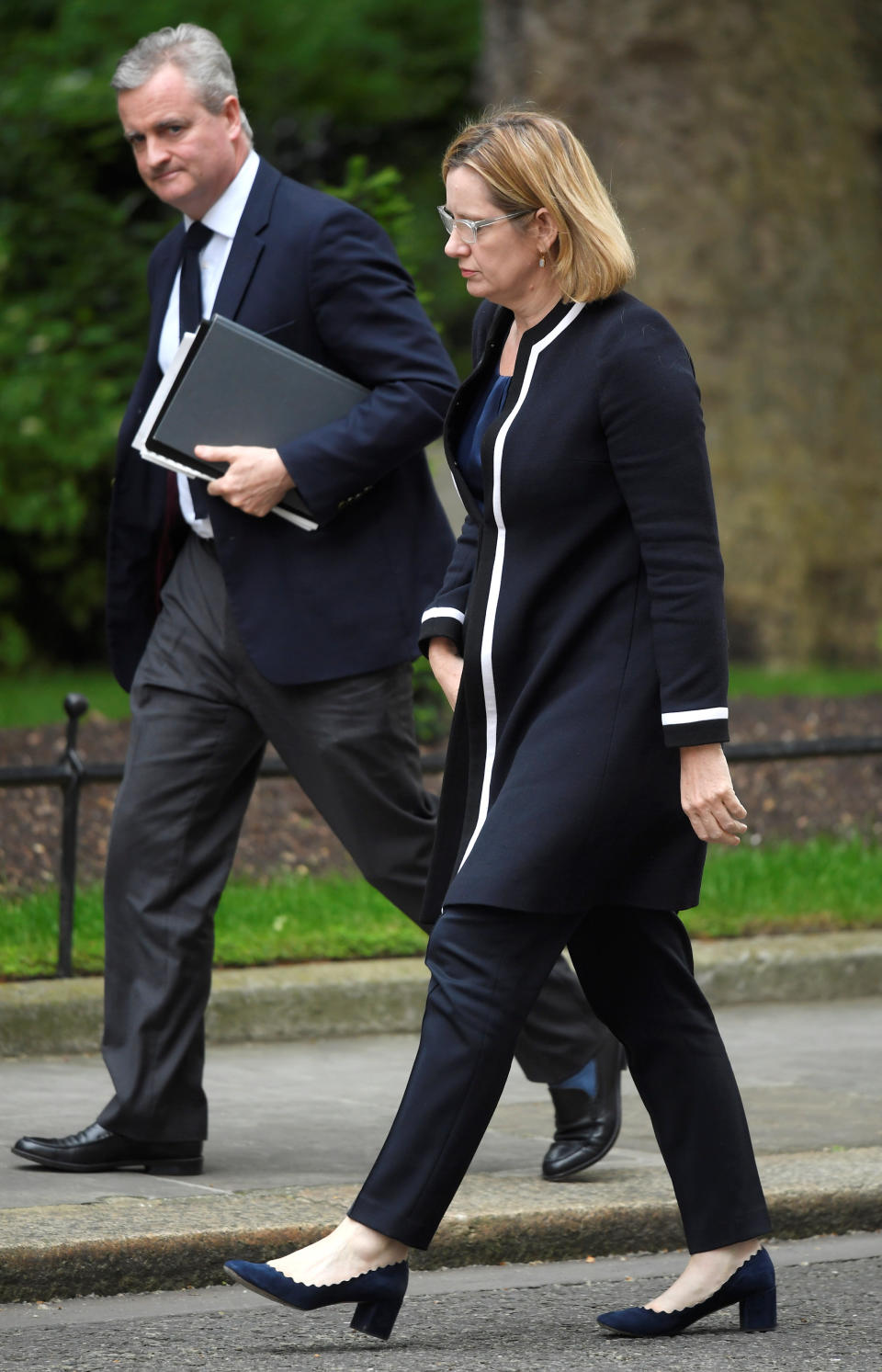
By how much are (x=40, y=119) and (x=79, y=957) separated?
8853 mm

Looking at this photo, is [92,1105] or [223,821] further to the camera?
[92,1105]

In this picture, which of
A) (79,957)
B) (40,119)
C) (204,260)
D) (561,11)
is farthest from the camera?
(40,119)

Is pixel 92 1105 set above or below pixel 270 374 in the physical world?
below

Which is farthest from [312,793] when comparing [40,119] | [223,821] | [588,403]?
[40,119]

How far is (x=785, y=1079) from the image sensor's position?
5.70 m

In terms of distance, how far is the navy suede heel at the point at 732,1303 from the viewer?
12.0 feet

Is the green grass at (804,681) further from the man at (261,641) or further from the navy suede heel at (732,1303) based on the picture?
the navy suede heel at (732,1303)

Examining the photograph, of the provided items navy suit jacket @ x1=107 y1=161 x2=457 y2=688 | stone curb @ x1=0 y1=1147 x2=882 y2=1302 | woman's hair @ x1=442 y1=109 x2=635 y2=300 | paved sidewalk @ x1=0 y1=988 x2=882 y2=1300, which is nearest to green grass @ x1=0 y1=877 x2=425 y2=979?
paved sidewalk @ x1=0 y1=988 x2=882 y2=1300

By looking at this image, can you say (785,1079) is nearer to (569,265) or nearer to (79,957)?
(79,957)

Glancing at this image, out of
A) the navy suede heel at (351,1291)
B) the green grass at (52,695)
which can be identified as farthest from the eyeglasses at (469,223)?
the green grass at (52,695)

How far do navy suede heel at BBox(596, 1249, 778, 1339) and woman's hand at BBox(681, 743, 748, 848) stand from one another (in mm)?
717

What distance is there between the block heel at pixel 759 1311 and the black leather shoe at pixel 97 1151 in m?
1.28

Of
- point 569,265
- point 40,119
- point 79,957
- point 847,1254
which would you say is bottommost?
point 847,1254

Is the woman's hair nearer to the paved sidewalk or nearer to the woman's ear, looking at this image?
the woman's ear
